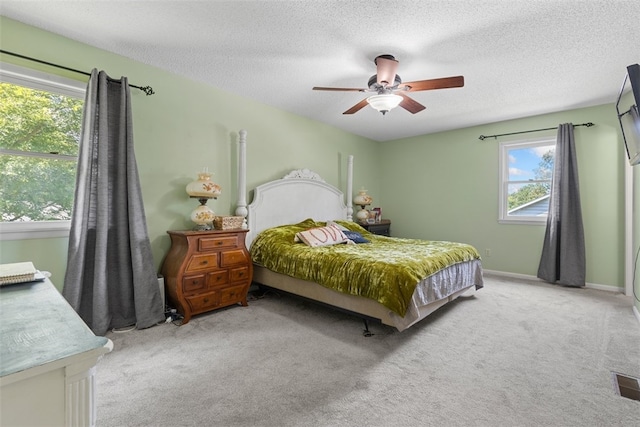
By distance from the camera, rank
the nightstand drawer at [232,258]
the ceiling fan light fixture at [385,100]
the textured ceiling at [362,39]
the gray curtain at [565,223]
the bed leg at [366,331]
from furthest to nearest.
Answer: the gray curtain at [565,223] < the nightstand drawer at [232,258] < the ceiling fan light fixture at [385,100] < the bed leg at [366,331] < the textured ceiling at [362,39]

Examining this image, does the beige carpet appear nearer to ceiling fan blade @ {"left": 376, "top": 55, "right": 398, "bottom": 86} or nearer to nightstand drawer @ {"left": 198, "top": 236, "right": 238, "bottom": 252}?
nightstand drawer @ {"left": 198, "top": 236, "right": 238, "bottom": 252}

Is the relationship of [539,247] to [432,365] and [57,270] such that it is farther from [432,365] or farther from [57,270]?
[57,270]

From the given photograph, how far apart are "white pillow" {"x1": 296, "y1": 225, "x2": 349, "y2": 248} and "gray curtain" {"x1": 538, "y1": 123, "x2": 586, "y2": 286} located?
2988 millimetres

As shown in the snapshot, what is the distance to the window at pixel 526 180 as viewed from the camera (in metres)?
4.48

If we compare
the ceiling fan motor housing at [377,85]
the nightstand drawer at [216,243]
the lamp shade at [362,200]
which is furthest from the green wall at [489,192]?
the nightstand drawer at [216,243]

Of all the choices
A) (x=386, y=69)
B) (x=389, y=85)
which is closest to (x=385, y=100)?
(x=389, y=85)

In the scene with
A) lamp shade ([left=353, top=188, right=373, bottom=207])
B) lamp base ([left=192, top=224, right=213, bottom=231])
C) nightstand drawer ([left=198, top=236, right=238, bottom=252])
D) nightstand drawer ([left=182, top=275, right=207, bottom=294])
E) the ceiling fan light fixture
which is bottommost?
nightstand drawer ([left=182, top=275, right=207, bottom=294])

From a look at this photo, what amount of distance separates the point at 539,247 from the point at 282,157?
409cm

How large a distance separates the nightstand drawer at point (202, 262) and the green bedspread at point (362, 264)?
651 millimetres

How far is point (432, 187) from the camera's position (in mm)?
5484

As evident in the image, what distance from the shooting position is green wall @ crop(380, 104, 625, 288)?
3885 millimetres

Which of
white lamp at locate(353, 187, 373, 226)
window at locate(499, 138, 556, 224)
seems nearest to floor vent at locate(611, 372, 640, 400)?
window at locate(499, 138, 556, 224)

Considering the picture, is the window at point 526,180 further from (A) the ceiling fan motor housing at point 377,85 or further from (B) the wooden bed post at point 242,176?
(B) the wooden bed post at point 242,176

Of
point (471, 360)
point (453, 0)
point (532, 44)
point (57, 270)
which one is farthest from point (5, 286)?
point (532, 44)
